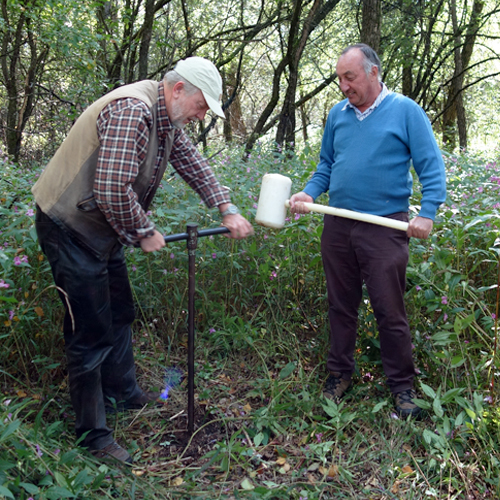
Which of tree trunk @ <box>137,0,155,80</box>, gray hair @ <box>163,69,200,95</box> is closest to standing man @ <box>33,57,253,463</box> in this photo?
gray hair @ <box>163,69,200,95</box>

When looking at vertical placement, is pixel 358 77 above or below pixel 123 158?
above

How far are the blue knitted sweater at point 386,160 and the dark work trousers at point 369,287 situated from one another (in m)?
0.13

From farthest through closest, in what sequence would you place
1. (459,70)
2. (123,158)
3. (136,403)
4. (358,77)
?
(459,70)
(136,403)
(358,77)
(123,158)

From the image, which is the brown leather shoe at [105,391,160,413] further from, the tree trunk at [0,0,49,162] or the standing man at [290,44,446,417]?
the tree trunk at [0,0,49,162]

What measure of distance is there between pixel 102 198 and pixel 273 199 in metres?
0.99

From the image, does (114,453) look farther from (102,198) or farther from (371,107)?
(371,107)

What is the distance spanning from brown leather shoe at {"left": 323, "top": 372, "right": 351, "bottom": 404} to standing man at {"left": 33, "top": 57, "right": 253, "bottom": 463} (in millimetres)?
1151

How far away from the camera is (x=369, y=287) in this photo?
2.71 m

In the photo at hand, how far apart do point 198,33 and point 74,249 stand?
11.0 metres

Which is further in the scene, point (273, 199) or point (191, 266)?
point (273, 199)

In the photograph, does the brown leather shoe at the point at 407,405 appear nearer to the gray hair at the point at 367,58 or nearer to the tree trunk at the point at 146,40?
the gray hair at the point at 367,58

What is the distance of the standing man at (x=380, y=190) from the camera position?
253cm

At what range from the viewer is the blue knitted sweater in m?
2.51

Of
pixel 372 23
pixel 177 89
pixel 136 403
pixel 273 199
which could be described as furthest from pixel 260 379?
pixel 372 23
